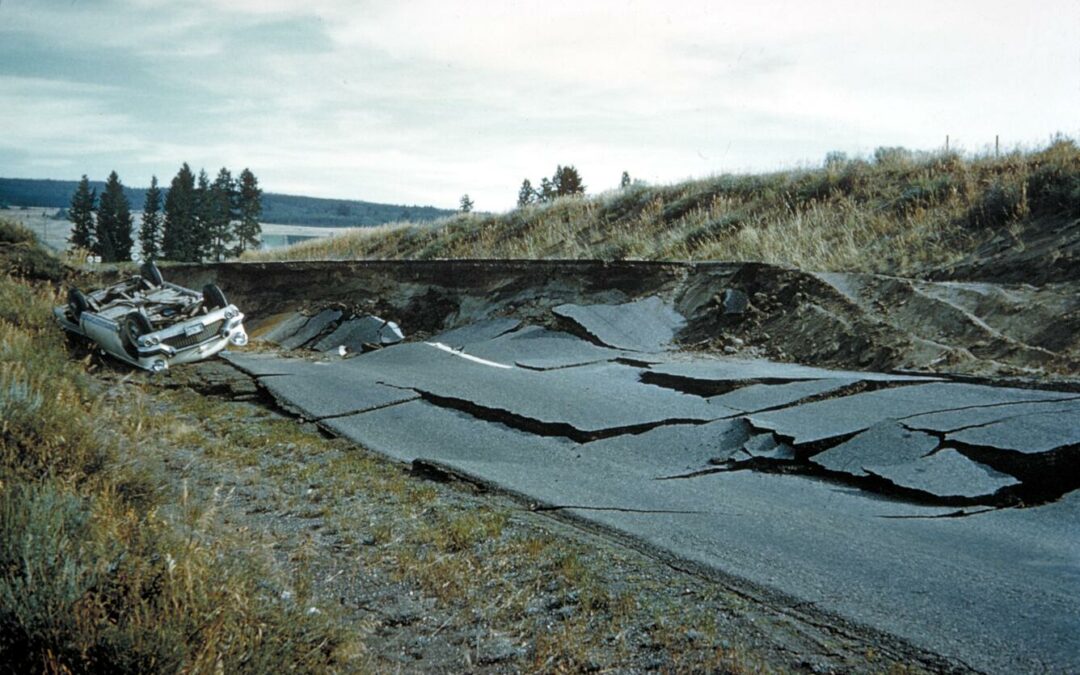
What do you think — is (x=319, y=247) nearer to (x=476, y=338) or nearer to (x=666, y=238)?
(x=666, y=238)

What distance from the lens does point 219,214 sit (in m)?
72.8

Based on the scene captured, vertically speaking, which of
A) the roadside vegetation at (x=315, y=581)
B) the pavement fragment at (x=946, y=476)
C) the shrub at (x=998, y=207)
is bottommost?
the roadside vegetation at (x=315, y=581)

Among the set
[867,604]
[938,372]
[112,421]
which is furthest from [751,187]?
[867,604]

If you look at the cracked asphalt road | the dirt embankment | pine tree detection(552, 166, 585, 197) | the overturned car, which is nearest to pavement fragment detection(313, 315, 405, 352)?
the dirt embankment

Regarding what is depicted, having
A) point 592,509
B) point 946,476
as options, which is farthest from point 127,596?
point 946,476

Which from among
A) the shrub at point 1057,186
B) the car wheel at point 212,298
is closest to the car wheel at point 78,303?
the car wheel at point 212,298

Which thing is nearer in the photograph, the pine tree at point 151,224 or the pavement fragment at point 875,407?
the pavement fragment at point 875,407

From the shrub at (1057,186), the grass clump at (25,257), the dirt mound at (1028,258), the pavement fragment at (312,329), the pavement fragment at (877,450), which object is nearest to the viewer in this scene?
the pavement fragment at (877,450)

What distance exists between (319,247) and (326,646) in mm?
35859

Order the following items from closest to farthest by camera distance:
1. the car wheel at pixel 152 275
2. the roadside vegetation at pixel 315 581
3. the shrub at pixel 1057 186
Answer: the roadside vegetation at pixel 315 581 → the shrub at pixel 1057 186 → the car wheel at pixel 152 275

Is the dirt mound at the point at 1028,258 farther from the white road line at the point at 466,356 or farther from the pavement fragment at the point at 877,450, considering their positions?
the white road line at the point at 466,356

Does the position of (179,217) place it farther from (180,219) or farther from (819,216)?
(819,216)

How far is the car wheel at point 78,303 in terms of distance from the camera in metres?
12.6

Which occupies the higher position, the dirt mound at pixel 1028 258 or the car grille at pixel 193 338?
the dirt mound at pixel 1028 258
